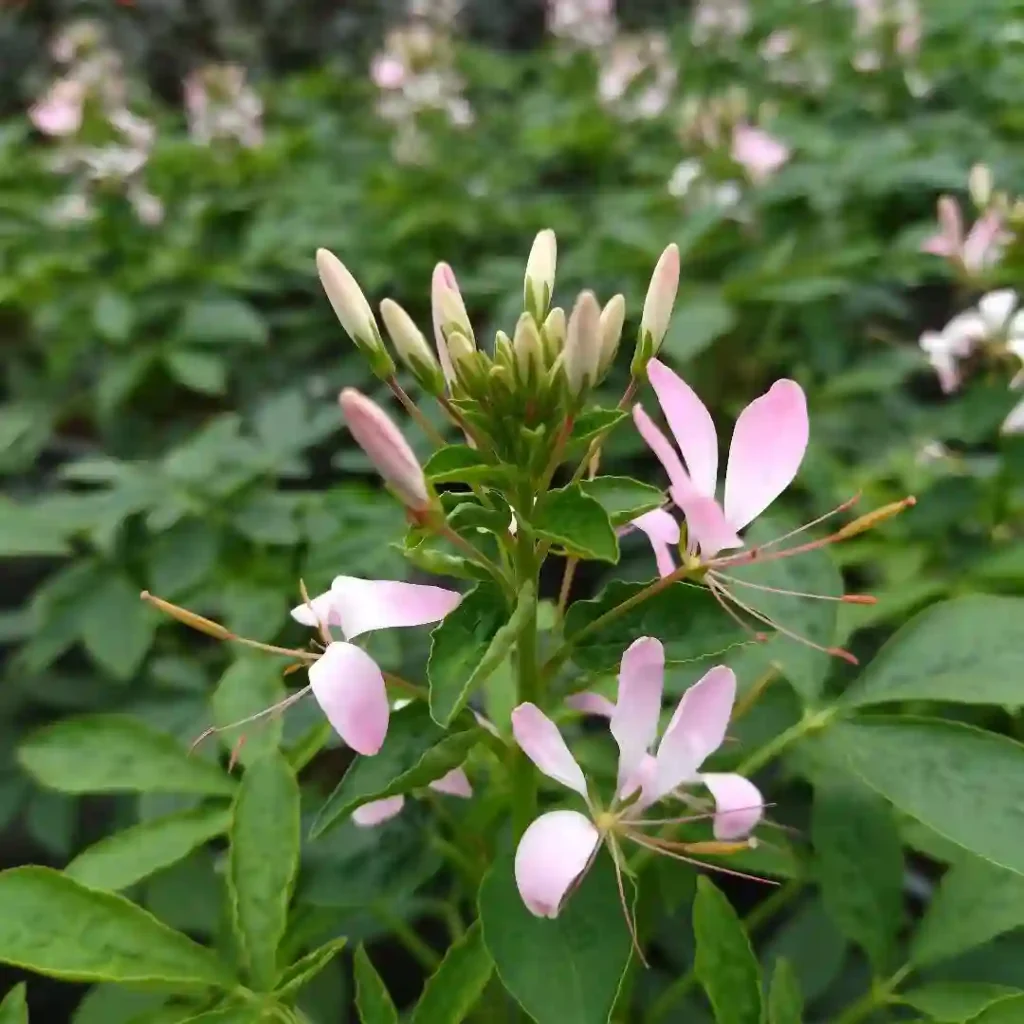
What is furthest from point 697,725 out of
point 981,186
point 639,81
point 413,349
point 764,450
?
point 639,81

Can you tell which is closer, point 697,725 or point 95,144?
point 697,725

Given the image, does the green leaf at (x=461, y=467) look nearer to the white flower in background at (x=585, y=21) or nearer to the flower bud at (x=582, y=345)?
the flower bud at (x=582, y=345)

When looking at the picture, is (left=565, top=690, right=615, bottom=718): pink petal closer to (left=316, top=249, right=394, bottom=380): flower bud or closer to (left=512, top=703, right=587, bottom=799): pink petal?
(left=512, top=703, right=587, bottom=799): pink petal

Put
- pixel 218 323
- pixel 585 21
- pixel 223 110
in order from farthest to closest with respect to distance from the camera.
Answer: pixel 585 21 < pixel 223 110 < pixel 218 323

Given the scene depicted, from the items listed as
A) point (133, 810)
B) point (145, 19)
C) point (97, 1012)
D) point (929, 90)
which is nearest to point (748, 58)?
point (929, 90)

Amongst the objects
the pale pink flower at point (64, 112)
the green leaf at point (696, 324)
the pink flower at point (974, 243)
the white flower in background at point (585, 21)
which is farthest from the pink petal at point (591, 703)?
the white flower in background at point (585, 21)

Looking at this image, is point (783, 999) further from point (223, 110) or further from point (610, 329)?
point (223, 110)

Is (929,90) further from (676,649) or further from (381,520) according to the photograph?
(676,649)
